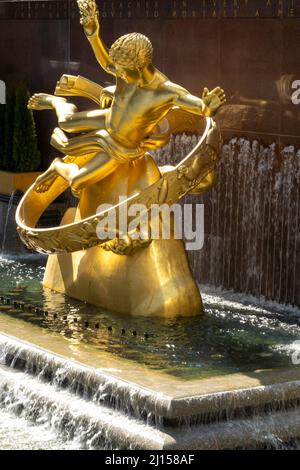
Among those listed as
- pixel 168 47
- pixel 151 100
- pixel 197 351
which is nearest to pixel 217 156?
pixel 151 100

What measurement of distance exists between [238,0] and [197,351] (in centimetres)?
388

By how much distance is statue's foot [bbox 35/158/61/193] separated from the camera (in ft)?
41.7

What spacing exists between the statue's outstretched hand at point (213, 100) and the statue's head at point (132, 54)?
2.12ft

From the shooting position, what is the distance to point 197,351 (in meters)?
10.6

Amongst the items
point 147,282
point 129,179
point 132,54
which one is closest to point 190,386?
point 147,282

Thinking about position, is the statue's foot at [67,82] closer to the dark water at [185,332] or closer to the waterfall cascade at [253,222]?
the waterfall cascade at [253,222]

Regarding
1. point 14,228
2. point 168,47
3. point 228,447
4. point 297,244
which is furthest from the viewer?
point 14,228

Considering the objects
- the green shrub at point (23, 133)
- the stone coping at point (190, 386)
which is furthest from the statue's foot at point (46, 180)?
the green shrub at point (23, 133)

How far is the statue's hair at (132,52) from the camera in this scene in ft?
37.9

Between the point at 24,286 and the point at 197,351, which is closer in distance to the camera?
the point at 197,351

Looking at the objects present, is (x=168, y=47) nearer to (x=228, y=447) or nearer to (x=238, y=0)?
(x=238, y=0)

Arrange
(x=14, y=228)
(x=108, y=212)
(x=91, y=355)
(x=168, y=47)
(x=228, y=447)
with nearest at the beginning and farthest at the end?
(x=228, y=447), (x=91, y=355), (x=108, y=212), (x=168, y=47), (x=14, y=228)

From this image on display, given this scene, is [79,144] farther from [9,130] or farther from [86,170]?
[9,130]

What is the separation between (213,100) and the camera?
1130cm
